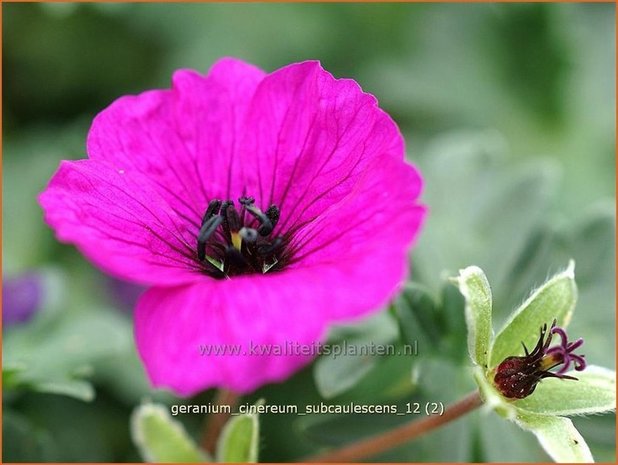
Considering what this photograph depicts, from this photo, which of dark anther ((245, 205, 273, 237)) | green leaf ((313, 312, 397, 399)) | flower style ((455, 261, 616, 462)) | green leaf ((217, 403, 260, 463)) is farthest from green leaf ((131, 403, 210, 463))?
flower style ((455, 261, 616, 462))

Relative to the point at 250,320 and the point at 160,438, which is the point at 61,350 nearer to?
the point at 160,438

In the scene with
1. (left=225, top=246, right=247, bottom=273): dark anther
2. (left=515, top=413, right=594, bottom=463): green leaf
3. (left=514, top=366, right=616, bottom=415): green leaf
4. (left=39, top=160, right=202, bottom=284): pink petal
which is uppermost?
(left=39, top=160, right=202, bottom=284): pink petal

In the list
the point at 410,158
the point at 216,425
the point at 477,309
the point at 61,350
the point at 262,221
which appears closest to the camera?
the point at 477,309

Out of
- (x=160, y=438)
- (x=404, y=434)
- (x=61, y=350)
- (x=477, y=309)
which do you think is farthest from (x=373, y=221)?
(x=61, y=350)

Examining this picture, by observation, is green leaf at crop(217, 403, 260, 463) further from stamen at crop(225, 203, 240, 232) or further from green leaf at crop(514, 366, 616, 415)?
green leaf at crop(514, 366, 616, 415)

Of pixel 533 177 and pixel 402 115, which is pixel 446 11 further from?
pixel 533 177

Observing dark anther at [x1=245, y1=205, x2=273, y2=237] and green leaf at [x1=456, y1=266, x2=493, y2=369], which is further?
dark anther at [x1=245, y1=205, x2=273, y2=237]
